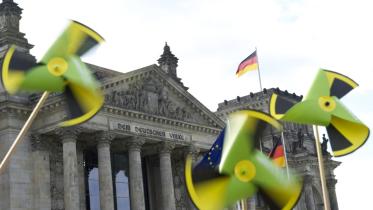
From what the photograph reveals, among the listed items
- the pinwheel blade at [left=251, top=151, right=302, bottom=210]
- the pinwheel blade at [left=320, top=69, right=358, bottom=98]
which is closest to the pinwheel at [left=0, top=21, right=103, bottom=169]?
the pinwheel blade at [left=251, top=151, right=302, bottom=210]

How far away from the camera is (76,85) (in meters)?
18.7

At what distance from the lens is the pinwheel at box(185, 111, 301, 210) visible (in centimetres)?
1641

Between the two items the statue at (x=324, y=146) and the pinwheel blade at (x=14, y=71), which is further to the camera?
the statue at (x=324, y=146)

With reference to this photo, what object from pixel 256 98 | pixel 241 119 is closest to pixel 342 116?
pixel 241 119

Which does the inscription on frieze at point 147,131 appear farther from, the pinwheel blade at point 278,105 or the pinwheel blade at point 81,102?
the pinwheel blade at point 81,102

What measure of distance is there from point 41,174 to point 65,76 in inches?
963

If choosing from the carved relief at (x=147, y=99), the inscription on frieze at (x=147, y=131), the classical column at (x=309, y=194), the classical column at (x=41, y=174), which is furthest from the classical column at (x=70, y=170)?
the classical column at (x=309, y=194)

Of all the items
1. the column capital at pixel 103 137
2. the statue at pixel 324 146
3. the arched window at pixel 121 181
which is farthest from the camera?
the statue at pixel 324 146

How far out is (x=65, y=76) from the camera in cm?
1866

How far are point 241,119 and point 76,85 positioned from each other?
516cm

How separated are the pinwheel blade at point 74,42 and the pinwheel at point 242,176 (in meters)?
4.92

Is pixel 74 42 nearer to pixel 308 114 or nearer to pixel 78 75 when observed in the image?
pixel 78 75

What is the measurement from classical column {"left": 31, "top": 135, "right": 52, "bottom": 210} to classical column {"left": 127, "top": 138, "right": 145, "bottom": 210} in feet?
18.6

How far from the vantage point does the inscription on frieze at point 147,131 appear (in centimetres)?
4439
